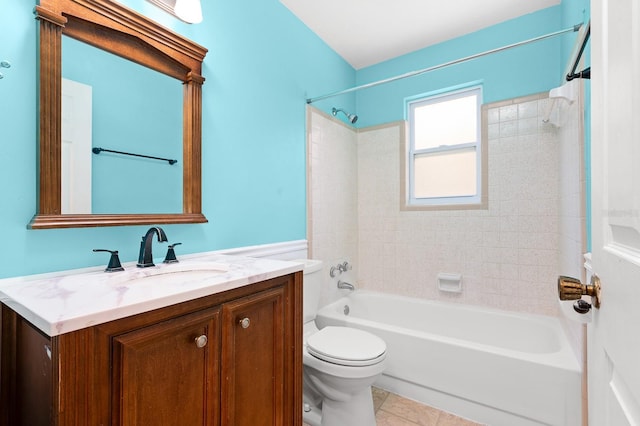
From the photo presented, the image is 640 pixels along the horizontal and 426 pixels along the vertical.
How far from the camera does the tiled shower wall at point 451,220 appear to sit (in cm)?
212

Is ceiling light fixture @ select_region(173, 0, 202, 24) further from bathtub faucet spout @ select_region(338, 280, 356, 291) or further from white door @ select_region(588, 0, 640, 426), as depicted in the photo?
bathtub faucet spout @ select_region(338, 280, 356, 291)

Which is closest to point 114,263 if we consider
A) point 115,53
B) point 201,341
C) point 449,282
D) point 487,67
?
point 201,341

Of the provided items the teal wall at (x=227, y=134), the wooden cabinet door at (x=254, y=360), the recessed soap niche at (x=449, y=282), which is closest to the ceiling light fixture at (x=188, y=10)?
the teal wall at (x=227, y=134)

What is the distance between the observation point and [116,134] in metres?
1.23

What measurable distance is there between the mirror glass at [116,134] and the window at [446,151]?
198 cm

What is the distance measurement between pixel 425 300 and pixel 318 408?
127 centimetres

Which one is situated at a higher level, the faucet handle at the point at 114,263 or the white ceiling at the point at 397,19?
the white ceiling at the point at 397,19

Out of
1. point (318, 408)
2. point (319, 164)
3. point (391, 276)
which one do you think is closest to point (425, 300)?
point (391, 276)

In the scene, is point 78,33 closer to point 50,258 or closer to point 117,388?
point 50,258

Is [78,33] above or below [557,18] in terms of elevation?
below

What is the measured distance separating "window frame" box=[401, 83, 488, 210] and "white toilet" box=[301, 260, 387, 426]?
4.62 feet

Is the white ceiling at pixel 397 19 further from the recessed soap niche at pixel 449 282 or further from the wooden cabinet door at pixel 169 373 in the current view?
the wooden cabinet door at pixel 169 373

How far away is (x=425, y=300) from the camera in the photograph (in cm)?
253

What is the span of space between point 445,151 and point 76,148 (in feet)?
8.30
